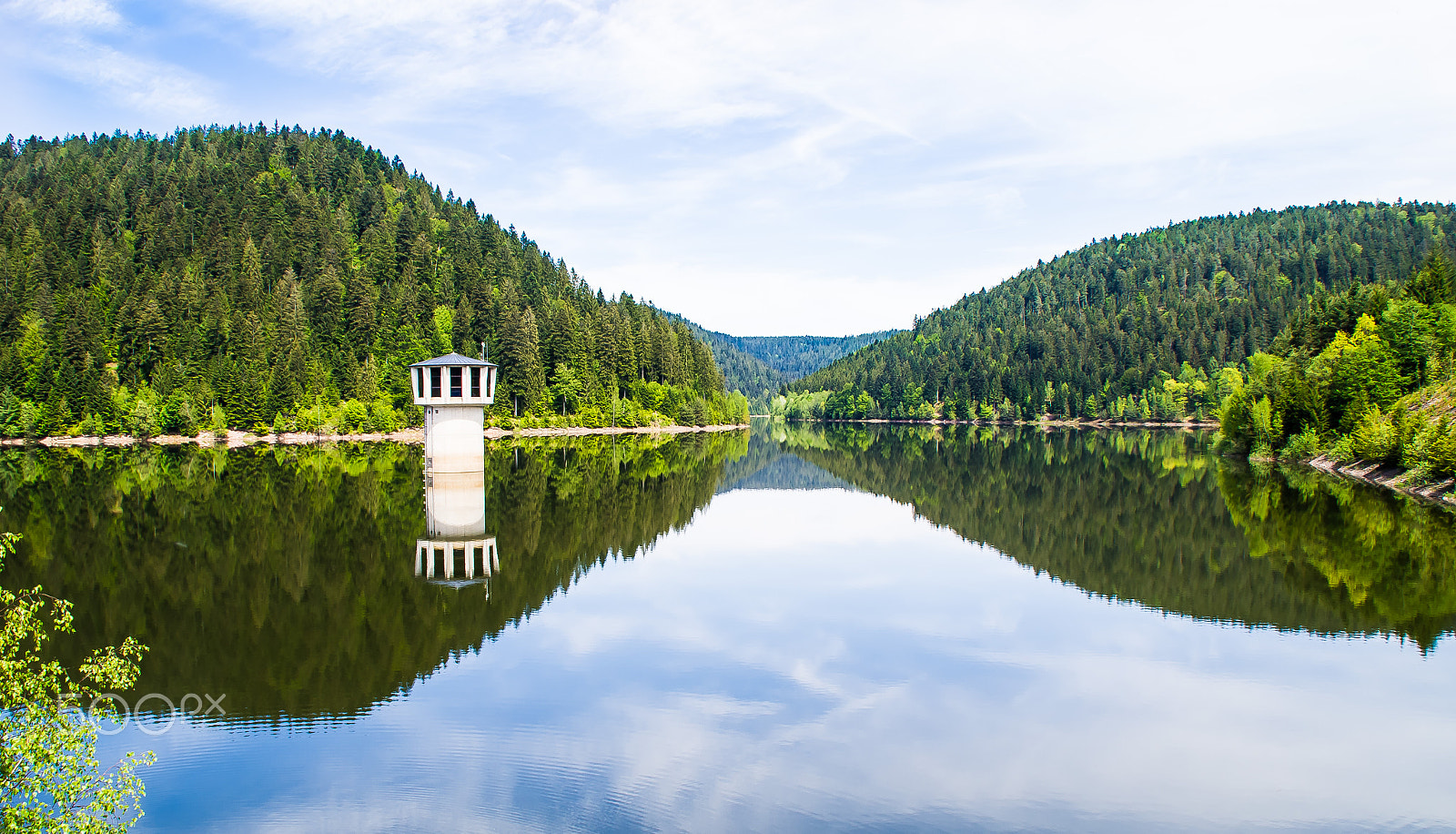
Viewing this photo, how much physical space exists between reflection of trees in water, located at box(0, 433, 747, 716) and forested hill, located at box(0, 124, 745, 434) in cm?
3408

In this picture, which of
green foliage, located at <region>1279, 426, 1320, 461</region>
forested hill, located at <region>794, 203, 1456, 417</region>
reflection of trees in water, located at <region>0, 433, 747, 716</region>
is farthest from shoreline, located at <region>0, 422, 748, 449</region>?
forested hill, located at <region>794, 203, 1456, 417</region>

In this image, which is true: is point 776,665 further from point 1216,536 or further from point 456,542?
point 1216,536

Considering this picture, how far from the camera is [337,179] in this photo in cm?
14575

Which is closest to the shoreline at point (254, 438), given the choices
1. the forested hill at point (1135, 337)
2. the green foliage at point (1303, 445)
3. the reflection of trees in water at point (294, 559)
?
the reflection of trees in water at point (294, 559)

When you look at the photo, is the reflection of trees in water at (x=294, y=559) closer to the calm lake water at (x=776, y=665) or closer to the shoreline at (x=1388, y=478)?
the calm lake water at (x=776, y=665)

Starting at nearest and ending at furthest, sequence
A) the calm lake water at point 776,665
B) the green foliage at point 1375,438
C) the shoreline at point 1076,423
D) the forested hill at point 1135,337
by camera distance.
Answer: the calm lake water at point 776,665 < the green foliage at point 1375,438 < the shoreline at point 1076,423 < the forested hill at point 1135,337

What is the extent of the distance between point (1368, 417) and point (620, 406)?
7759cm

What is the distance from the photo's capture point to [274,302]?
105 m

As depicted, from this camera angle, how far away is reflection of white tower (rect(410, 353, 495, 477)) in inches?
1897

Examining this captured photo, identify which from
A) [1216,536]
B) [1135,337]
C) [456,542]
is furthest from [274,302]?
[1135,337]

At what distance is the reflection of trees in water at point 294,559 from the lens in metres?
16.8

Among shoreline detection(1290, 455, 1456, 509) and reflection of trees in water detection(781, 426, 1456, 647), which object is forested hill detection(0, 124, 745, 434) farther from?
shoreline detection(1290, 455, 1456, 509)

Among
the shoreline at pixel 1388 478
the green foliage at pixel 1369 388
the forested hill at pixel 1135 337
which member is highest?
the forested hill at pixel 1135 337

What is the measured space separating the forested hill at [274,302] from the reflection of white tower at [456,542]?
59.1m
